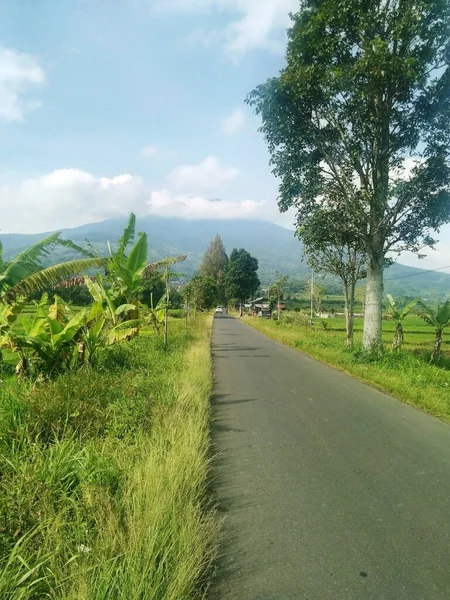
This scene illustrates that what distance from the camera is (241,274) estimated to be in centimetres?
6700

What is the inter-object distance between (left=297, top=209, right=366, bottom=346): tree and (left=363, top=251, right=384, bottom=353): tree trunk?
1.27 metres

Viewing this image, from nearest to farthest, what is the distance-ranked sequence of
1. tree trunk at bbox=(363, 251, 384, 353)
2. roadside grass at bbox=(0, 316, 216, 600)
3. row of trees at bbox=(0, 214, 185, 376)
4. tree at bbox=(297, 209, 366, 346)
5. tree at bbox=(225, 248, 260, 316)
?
roadside grass at bbox=(0, 316, 216, 600) → row of trees at bbox=(0, 214, 185, 376) → tree trunk at bbox=(363, 251, 384, 353) → tree at bbox=(297, 209, 366, 346) → tree at bbox=(225, 248, 260, 316)

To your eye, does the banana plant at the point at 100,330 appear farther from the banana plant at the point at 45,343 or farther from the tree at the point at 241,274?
the tree at the point at 241,274

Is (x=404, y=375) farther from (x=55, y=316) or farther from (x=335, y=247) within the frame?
(x=55, y=316)

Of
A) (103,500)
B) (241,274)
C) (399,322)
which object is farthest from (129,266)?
(241,274)

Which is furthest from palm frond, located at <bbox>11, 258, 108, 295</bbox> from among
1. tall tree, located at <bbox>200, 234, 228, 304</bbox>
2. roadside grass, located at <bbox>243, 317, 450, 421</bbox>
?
tall tree, located at <bbox>200, 234, 228, 304</bbox>

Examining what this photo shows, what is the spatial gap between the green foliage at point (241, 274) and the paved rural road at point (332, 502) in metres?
60.3

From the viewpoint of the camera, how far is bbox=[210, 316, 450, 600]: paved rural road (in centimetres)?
260

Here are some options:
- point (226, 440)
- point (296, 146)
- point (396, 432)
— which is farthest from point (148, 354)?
point (296, 146)

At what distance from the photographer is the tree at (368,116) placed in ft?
34.6

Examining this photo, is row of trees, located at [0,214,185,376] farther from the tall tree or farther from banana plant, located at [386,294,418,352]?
the tall tree

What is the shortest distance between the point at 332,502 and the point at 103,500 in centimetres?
210

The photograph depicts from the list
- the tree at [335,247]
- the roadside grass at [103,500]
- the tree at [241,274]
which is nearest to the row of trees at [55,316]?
the roadside grass at [103,500]

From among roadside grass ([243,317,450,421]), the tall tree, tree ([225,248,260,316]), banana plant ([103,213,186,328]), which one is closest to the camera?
roadside grass ([243,317,450,421])
